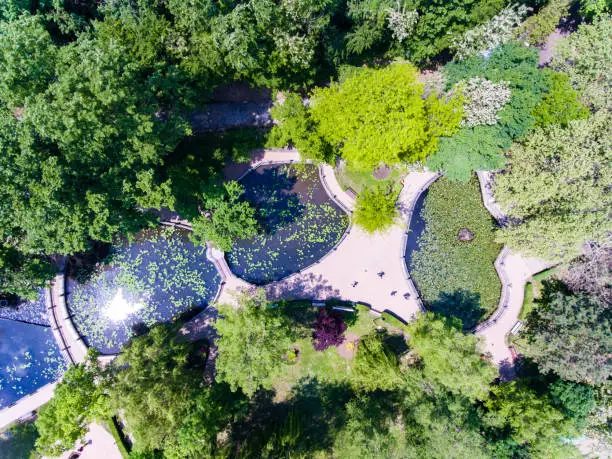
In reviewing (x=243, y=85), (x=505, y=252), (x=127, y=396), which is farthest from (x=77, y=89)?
(x=505, y=252)

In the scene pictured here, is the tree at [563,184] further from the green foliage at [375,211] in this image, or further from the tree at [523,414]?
the tree at [523,414]

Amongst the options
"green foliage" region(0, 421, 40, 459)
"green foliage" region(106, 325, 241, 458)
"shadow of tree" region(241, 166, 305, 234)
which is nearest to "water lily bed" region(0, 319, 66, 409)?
"green foliage" region(0, 421, 40, 459)

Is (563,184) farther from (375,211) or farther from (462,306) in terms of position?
Result: (375,211)

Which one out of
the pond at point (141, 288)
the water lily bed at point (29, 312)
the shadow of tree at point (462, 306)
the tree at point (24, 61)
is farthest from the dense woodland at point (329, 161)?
the water lily bed at point (29, 312)

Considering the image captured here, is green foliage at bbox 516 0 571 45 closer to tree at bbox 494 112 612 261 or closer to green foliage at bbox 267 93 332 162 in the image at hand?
tree at bbox 494 112 612 261

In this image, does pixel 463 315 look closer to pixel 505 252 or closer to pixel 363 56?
pixel 505 252
